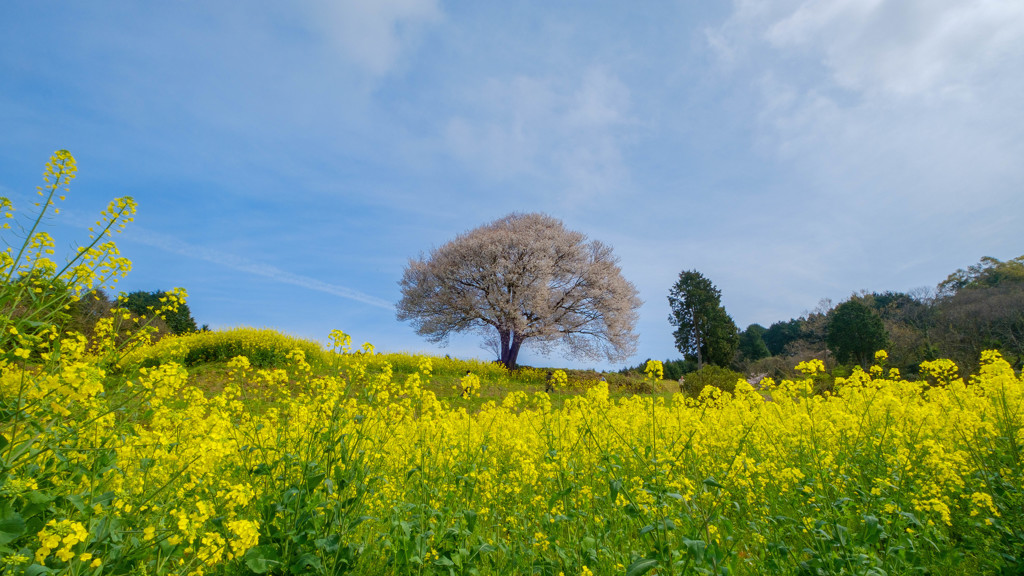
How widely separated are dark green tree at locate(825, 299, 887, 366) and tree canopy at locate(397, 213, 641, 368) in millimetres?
12280

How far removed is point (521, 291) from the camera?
86.0ft

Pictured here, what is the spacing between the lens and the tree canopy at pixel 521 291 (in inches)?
1035

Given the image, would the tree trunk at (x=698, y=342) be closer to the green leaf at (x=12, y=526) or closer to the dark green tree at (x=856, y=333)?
the dark green tree at (x=856, y=333)

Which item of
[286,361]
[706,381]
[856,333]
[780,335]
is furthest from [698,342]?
[286,361]

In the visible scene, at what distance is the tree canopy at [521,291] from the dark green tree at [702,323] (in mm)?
9526

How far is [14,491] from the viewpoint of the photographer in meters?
2.29

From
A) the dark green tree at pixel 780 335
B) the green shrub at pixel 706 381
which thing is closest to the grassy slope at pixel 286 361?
the green shrub at pixel 706 381

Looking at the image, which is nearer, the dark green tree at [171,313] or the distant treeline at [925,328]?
the distant treeline at [925,328]

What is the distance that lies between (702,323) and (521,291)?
55.7 feet

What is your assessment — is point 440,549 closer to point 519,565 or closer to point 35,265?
point 519,565

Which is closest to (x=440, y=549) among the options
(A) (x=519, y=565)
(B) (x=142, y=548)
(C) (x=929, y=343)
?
(A) (x=519, y=565)

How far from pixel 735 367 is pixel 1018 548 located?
35.4 m

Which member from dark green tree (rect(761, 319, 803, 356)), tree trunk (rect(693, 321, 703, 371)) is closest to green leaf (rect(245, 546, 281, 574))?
tree trunk (rect(693, 321, 703, 371))

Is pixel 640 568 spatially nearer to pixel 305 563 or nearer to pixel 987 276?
pixel 305 563
